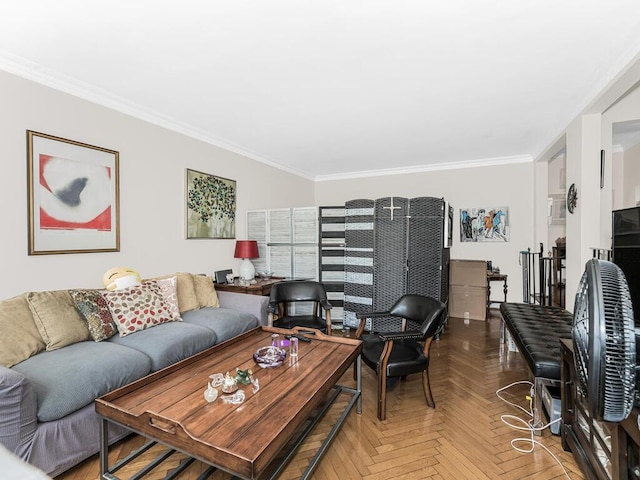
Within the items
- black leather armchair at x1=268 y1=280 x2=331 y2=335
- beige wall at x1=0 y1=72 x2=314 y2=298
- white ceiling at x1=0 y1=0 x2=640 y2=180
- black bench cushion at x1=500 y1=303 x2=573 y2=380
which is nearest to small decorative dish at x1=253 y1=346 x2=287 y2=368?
black leather armchair at x1=268 y1=280 x2=331 y2=335

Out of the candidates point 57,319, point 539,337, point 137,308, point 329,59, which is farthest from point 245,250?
point 539,337

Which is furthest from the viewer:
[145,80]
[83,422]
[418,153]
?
[418,153]

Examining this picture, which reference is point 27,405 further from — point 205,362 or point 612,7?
point 612,7

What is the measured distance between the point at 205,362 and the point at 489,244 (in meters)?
4.92

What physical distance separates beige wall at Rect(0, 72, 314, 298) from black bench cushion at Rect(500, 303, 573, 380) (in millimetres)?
3389

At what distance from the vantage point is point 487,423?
2.12m

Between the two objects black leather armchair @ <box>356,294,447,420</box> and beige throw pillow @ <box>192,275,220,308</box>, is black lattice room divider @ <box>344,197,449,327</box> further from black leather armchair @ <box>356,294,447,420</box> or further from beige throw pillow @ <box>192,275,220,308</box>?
beige throw pillow @ <box>192,275,220,308</box>

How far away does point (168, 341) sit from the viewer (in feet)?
7.58

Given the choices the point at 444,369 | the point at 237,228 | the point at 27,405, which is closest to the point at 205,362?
the point at 27,405

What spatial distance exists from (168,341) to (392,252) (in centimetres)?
264

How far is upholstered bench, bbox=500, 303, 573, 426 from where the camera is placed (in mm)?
1982

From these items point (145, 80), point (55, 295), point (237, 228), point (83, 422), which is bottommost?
point (83, 422)

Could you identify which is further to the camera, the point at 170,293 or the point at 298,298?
the point at 298,298

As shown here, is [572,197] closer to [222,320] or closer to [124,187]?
[222,320]
